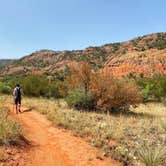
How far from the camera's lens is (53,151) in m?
10.9

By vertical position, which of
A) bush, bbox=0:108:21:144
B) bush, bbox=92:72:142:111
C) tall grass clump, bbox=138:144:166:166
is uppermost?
bush, bbox=92:72:142:111

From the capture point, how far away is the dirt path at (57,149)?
33.0 feet

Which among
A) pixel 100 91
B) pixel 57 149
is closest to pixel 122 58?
pixel 100 91

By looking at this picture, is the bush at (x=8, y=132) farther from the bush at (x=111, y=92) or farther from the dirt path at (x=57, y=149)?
the bush at (x=111, y=92)

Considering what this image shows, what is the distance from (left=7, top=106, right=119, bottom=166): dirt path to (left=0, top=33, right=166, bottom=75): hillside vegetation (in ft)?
207

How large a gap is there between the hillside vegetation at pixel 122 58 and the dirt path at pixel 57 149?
207 feet

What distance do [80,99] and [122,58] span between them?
84.1 m

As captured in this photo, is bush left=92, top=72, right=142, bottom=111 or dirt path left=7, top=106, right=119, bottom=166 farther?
bush left=92, top=72, right=142, bottom=111

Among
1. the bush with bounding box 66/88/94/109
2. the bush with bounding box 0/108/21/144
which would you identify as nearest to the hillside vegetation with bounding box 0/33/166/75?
the bush with bounding box 66/88/94/109

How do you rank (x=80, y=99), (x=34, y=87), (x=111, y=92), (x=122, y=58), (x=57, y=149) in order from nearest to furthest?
1. (x=57, y=149)
2. (x=80, y=99)
3. (x=111, y=92)
4. (x=34, y=87)
5. (x=122, y=58)

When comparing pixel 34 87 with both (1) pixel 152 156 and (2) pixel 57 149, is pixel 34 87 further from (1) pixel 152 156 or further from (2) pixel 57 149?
(1) pixel 152 156

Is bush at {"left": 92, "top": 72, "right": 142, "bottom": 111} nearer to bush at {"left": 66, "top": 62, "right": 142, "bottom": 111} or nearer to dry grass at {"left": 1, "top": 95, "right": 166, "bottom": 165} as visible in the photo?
bush at {"left": 66, "top": 62, "right": 142, "bottom": 111}

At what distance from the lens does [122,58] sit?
10544 cm

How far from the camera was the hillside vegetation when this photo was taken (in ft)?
307
